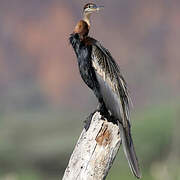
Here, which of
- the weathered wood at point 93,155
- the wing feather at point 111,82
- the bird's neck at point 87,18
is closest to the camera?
the weathered wood at point 93,155

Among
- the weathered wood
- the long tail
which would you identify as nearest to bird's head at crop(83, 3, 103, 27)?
the long tail

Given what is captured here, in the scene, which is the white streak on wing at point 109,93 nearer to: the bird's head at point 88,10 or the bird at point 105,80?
the bird at point 105,80

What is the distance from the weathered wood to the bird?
265 millimetres

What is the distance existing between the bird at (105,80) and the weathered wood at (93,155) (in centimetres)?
27

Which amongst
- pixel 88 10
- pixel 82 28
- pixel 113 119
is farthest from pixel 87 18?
pixel 113 119

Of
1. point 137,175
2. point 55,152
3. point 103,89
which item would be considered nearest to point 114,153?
point 137,175

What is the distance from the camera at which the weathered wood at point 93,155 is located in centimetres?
398

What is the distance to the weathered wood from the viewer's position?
3977 mm

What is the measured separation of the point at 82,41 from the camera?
5.61 m

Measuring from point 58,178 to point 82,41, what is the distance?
24.1ft

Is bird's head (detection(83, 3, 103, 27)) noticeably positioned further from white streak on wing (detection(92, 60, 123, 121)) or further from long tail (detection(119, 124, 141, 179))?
long tail (detection(119, 124, 141, 179))

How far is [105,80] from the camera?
5.18m

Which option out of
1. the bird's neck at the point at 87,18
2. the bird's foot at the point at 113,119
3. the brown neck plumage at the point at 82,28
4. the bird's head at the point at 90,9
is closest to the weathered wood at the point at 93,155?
the bird's foot at the point at 113,119

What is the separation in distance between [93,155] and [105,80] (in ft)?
4.07
